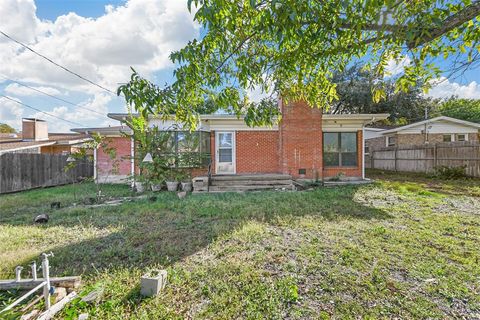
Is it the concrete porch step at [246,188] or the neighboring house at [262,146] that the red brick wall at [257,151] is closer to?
the neighboring house at [262,146]

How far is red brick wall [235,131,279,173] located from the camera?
11.3 m

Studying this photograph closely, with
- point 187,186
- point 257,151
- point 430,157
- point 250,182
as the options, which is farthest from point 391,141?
point 187,186

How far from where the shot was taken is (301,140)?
1049 centimetres

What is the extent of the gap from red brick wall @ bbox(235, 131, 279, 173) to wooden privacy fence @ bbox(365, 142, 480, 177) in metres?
9.15

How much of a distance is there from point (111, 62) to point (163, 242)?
1469 centimetres

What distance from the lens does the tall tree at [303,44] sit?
86.1 inches

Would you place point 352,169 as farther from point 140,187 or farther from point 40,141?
point 40,141

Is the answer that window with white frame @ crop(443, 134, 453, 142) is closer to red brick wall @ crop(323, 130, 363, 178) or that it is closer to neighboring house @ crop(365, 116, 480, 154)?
neighboring house @ crop(365, 116, 480, 154)

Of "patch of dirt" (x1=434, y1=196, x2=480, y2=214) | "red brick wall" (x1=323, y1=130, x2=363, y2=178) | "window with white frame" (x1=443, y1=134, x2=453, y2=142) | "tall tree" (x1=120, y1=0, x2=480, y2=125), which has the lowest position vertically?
"patch of dirt" (x1=434, y1=196, x2=480, y2=214)

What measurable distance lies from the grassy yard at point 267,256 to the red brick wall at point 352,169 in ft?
14.7

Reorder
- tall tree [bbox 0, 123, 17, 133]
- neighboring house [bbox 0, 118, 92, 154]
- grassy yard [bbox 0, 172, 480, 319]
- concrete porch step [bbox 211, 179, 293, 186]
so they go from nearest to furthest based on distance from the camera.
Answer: grassy yard [bbox 0, 172, 480, 319] < concrete porch step [bbox 211, 179, 293, 186] < neighboring house [bbox 0, 118, 92, 154] < tall tree [bbox 0, 123, 17, 133]

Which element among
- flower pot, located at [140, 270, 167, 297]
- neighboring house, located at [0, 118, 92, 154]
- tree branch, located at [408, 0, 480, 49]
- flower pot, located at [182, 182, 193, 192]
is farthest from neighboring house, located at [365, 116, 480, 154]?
neighboring house, located at [0, 118, 92, 154]

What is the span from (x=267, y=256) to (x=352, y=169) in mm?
9226

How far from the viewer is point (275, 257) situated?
11.6 feet
